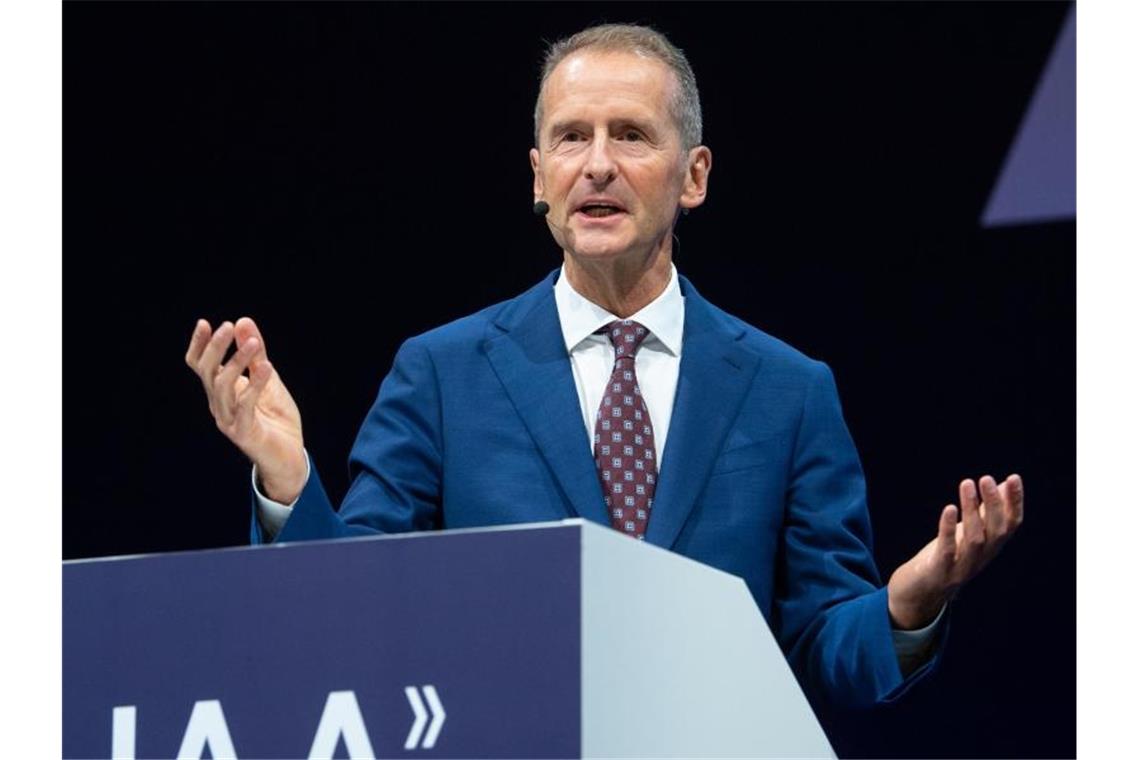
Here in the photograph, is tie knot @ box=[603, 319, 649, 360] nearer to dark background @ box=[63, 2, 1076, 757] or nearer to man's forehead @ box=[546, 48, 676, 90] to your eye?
man's forehead @ box=[546, 48, 676, 90]

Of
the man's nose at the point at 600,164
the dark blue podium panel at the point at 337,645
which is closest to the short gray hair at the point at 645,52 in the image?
the man's nose at the point at 600,164

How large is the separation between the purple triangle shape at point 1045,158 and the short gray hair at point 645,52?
93 cm

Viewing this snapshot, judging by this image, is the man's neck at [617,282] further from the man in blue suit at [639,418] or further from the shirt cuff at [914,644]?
the shirt cuff at [914,644]

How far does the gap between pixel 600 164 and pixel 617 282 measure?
0.16 metres

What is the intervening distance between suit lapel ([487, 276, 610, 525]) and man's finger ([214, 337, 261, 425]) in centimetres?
44

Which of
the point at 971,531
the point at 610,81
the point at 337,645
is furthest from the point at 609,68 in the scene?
the point at 337,645

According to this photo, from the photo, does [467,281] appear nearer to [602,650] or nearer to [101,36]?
[101,36]

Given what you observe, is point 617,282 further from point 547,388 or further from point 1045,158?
point 1045,158

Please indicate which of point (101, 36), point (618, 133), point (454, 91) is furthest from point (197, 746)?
point (101, 36)

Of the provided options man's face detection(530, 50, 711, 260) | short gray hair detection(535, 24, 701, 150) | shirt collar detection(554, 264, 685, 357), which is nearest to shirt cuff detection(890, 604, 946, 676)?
shirt collar detection(554, 264, 685, 357)

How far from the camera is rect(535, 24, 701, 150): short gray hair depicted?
220 centimetres

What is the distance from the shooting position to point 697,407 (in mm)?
2078

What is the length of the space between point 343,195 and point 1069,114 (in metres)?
1.29

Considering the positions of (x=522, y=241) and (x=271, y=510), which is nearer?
(x=271, y=510)
